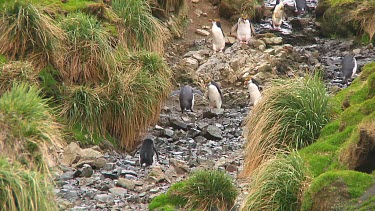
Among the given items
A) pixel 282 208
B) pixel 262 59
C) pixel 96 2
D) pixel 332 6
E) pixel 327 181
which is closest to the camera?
pixel 327 181

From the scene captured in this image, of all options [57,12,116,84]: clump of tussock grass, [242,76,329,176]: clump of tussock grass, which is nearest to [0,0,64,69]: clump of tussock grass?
[57,12,116,84]: clump of tussock grass

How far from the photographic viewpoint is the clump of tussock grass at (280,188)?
8.73 meters

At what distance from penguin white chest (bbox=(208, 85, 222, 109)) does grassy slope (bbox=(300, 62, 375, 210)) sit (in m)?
3.65

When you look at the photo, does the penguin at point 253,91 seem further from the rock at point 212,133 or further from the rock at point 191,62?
the rock at point 191,62

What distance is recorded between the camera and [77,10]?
15344mm

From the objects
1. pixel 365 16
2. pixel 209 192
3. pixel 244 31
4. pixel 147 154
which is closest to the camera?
pixel 209 192

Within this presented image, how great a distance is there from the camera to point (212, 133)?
Answer: 14.1m

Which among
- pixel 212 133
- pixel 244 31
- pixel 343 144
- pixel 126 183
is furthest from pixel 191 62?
pixel 343 144

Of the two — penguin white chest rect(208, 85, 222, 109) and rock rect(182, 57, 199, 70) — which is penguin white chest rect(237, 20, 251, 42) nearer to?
rock rect(182, 57, 199, 70)

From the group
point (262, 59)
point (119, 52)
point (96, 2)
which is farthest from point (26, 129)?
point (262, 59)

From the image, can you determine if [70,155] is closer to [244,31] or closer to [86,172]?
[86,172]

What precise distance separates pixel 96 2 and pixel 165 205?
291 inches

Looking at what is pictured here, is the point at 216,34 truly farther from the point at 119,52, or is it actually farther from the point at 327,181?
the point at 327,181

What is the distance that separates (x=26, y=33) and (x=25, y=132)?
5041 millimetres
